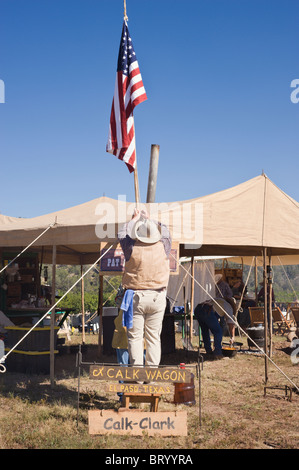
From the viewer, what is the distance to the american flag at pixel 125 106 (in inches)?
273

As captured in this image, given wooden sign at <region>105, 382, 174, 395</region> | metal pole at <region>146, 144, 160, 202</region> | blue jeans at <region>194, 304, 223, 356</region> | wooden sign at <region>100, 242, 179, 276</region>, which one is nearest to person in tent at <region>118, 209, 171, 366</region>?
wooden sign at <region>105, 382, 174, 395</region>

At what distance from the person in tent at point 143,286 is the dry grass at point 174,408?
0.98m

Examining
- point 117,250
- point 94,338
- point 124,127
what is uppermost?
point 124,127

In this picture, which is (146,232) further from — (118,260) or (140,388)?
(140,388)

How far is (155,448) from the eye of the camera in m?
4.81

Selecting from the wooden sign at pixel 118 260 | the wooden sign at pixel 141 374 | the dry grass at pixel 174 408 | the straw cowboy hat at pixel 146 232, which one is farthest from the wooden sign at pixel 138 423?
the wooden sign at pixel 118 260

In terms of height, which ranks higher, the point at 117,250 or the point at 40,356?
the point at 117,250

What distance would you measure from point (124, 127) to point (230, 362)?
538cm

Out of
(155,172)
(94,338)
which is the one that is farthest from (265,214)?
(94,338)

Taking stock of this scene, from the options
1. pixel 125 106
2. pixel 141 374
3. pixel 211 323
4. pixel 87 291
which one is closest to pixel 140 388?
pixel 141 374
